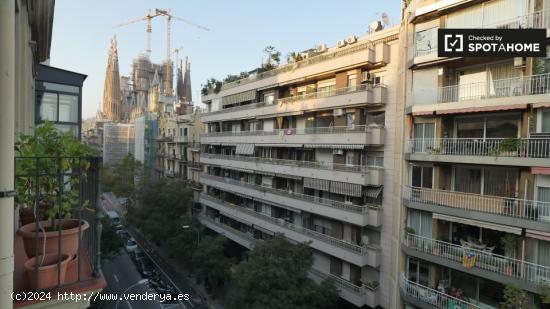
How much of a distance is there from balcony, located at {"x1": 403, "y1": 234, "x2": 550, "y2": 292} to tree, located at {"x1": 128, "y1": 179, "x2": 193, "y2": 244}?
2176 centimetres

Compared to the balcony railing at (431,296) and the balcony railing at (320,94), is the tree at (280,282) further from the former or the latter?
the balcony railing at (320,94)

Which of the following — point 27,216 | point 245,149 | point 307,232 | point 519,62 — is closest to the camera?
point 27,216

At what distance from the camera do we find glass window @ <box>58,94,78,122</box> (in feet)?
60.7

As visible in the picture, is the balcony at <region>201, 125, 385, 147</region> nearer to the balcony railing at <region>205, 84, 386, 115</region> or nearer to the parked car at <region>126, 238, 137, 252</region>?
the balcony railing at <region>205, 84, 386, 115</region>

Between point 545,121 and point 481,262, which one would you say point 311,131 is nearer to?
point 481,262

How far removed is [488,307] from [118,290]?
26333 mm

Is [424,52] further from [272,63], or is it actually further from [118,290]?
[118,290]

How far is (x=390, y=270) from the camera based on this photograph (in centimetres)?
1738

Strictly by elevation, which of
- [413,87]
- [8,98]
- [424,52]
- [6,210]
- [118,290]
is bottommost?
[118,290]

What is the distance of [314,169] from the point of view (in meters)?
21.3

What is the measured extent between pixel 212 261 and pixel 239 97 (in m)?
14.2

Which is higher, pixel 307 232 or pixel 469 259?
pixel 469 259

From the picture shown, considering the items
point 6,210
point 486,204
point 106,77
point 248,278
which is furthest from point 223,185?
point 106,77

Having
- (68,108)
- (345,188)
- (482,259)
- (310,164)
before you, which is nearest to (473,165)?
(482,259)
